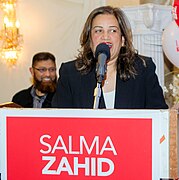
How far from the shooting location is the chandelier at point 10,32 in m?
4.25

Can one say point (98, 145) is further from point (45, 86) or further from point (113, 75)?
point (45, 86)

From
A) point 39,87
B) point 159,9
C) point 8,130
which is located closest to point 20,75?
point 39,87

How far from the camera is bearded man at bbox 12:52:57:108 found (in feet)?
10.9

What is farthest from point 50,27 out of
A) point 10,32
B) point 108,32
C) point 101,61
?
point 101,61

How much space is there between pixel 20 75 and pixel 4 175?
3.30 meters

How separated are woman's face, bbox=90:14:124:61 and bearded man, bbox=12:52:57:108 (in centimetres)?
151

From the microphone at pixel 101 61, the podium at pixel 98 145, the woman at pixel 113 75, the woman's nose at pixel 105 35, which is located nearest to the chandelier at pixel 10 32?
the woman at pixel 113 75

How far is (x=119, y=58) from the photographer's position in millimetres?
1886

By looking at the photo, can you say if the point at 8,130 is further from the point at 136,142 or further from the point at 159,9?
the point at 159,9

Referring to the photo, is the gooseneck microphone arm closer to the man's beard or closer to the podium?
the podium

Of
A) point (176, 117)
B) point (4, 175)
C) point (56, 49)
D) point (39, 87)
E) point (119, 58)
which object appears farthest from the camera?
point (56, 49)

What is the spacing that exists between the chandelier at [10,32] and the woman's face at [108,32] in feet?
8.27

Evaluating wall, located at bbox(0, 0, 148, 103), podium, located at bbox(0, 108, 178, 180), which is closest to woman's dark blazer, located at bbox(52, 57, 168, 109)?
podium, located at bbox(0, 108, 178, 180)

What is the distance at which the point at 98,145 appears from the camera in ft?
3.75
